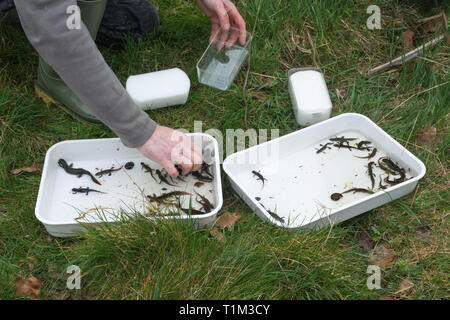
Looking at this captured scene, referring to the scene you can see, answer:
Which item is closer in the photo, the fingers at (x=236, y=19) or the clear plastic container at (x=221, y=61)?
the fingers at (x=236, y=19)

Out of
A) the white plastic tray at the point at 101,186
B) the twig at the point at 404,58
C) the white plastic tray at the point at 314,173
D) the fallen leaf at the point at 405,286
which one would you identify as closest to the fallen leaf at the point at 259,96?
the white plastic tray at the point at 314,173

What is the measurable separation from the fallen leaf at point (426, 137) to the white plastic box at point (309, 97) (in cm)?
46

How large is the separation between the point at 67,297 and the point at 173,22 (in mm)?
1756

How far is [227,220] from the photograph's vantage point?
2.09 metres

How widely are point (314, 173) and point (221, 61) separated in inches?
34.9

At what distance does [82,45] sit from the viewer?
65.2 inches

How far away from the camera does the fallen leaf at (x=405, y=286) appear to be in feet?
6.15

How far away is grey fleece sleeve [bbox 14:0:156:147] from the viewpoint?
1.58 m

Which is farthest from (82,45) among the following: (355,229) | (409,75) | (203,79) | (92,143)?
(409,75)

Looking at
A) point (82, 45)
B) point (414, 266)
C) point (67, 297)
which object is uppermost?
point (82, 45)

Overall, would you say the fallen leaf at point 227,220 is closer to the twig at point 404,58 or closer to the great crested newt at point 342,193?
the great crested newt at point 342,193

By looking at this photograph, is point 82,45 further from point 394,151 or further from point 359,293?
point 394,151

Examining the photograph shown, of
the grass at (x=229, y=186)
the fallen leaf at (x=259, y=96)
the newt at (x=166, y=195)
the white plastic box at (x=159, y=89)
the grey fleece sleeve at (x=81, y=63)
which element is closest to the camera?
the grey fleece sleeve at (x=81, y=63)

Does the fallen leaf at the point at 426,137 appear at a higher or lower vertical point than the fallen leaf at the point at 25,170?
higher
